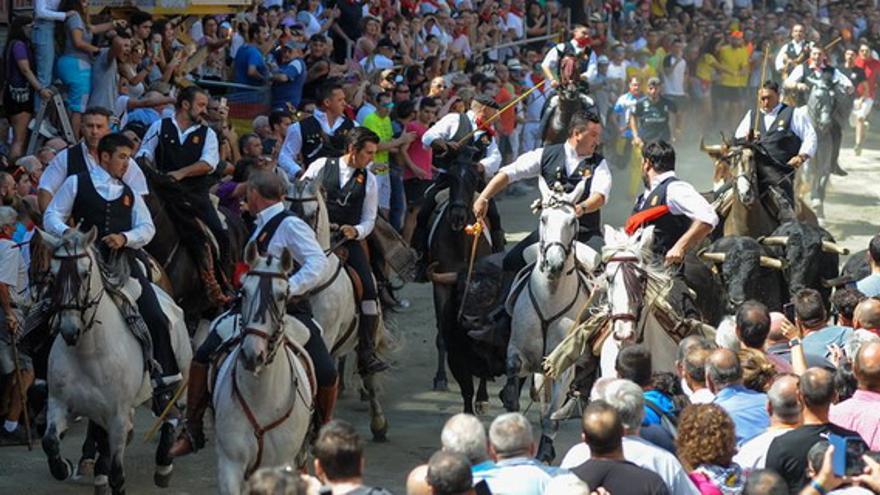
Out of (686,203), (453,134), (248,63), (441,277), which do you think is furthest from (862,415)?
(248,63)

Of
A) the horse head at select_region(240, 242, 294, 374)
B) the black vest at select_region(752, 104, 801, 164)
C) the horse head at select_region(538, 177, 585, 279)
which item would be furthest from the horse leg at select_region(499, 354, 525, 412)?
the black vest at select_region(752, 104, 801, 164)

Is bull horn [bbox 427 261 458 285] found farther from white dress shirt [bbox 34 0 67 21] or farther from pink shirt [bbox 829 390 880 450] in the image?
pink shirt [bbox 829 390 880 450]

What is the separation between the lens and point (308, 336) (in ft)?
38.8

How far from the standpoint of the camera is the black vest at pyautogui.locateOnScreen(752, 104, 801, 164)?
62.7 ft

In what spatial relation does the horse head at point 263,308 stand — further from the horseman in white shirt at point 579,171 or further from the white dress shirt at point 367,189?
the white dress shirt at point 367,189

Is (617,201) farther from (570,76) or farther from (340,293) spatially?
(340,293)

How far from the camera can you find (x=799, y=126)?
63.1 feet

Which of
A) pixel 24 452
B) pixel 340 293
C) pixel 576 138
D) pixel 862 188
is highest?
pixel 576 138

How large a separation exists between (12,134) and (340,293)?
4.98 meters

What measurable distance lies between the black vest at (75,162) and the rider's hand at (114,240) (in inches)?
31.2

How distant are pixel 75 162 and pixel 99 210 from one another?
0.54 metres

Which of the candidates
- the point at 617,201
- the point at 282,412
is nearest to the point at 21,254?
the point at 282,412

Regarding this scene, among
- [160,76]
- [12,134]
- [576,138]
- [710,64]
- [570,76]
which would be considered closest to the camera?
[576,138]

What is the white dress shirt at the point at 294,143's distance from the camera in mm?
16422
